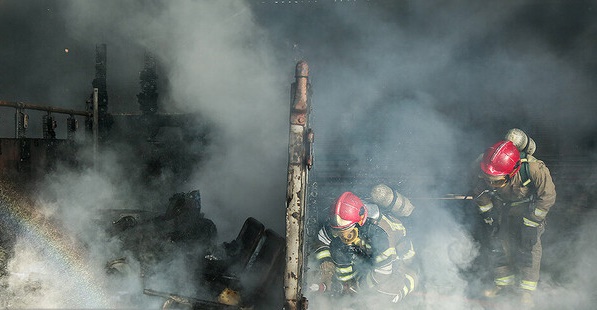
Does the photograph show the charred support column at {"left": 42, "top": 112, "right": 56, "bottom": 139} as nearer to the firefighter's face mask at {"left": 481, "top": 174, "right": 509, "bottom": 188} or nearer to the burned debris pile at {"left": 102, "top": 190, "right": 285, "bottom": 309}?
the burned debris pile at {"left": 102, "top": 190, "right": 285, "bottom": 309}

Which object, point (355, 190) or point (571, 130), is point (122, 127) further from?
point (571, 130)

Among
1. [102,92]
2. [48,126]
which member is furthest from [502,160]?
[102,92]

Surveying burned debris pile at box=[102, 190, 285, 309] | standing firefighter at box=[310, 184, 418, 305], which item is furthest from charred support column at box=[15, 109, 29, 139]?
standing firefighter at box=[310, 184, 418, 305]

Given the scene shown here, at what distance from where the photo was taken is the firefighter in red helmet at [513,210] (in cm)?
400

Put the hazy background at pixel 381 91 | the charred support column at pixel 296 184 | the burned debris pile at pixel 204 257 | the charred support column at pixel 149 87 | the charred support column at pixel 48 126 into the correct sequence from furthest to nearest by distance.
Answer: the charred support column at pixel 149 87 < the hazy background at pixel 381 91 < the charred support column at pixel 48 126 < the burned debris pile at pixel 204 257 < the charred support column at pixel 296 184

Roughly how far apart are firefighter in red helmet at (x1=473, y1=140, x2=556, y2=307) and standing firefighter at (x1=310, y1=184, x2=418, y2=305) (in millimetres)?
1078

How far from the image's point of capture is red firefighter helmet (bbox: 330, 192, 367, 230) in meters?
3.50

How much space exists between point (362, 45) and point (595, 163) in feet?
14.2

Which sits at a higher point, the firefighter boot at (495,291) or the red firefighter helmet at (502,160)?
the red firefighter helmet at (502,160)

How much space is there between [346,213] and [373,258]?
51 centimetres

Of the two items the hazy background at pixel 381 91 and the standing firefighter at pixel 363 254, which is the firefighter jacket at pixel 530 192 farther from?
the hazy background at pixel 381 91

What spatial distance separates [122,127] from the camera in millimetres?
8922

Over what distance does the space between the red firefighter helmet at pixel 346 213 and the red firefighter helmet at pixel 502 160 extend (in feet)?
4.93

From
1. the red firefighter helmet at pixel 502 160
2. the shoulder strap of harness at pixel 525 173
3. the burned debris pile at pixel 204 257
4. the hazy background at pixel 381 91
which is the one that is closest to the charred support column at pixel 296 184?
the burned debris pile at pixel 204 257
